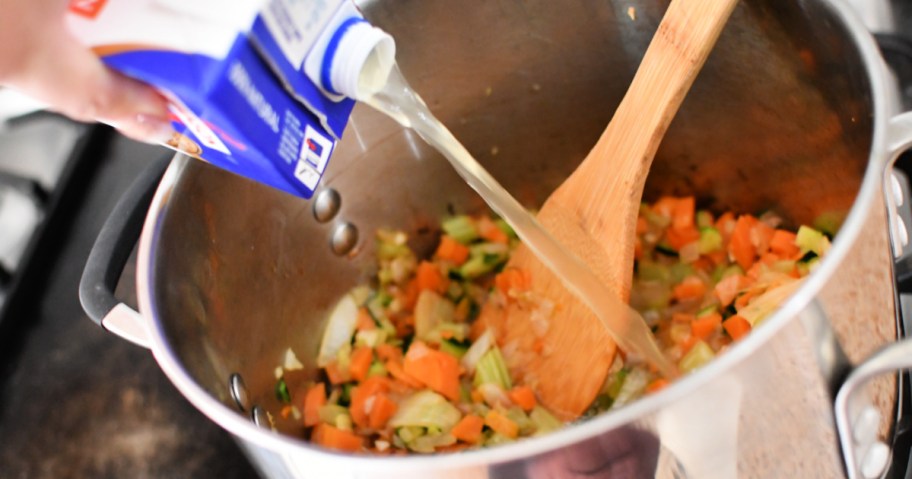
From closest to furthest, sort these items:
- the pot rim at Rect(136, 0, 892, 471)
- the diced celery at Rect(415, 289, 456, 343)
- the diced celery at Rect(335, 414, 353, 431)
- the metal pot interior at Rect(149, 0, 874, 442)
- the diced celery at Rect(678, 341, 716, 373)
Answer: the pot rim at Rect(136, 0, 892, 471), the metal pot interior at Rect(149, 0, 874, 442), the diced celery at Rect(678, 341, 716, 373), the diced celery at Rect(335, 414, 353, 431), the diced celery at Rect(415, 289, 456, 343)

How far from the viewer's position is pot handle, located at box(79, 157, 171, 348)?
0.90 meters

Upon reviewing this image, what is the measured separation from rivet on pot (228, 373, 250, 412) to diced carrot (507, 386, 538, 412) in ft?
1.18

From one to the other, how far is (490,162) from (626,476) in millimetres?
717

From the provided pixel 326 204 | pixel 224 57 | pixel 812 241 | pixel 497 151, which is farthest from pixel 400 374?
pixel 224 57

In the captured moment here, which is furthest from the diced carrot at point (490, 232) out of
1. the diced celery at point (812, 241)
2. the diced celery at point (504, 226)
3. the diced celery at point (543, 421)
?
the diced celery at point (812, 241)

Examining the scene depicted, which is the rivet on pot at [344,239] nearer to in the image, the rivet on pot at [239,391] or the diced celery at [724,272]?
the rivet on pot at [239,391]

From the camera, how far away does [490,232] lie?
1.41 meters

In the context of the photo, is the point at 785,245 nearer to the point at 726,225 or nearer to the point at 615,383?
the point at 726,225

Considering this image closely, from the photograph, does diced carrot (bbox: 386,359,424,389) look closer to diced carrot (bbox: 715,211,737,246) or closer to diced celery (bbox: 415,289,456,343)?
diced celery (bbox: 415,289,456,343)

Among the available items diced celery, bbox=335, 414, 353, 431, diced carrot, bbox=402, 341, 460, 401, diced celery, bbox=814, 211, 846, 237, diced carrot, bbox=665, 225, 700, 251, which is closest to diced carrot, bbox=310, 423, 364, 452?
diced celery, bbox=335, 414, 353, 431

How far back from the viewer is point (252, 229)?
1.13 metres

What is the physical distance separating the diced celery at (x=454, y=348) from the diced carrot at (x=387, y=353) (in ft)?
0.22

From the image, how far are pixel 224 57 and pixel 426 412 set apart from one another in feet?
2.16

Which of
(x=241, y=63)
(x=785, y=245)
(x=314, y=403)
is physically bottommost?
(x=314, y=403)
